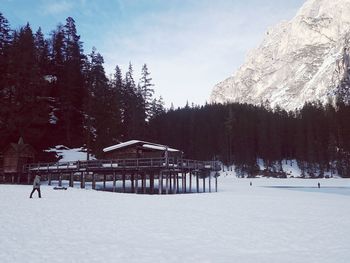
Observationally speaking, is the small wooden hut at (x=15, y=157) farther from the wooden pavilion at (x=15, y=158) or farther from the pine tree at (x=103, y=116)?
the pine tree at (x=103, y=116)

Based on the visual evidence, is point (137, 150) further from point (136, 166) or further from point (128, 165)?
point (136, 166)

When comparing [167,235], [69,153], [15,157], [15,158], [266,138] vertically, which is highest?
[266,138]

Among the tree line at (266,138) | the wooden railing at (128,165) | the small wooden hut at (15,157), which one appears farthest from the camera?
the tree line at (266,138)

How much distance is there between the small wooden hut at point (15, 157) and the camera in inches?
1884

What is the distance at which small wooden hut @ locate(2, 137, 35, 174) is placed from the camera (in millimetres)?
47844

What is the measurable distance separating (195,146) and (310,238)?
92173mm

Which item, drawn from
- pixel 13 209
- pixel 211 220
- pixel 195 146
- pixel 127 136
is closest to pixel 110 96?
pixel 127 136

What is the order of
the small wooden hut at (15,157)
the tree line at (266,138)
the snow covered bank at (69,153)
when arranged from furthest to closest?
the tree line at (266,138) → the snow covered bank at (69,153) → the small wooden hut at (15,157)

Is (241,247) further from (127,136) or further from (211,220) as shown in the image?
(127,136)

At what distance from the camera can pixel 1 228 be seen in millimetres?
15305

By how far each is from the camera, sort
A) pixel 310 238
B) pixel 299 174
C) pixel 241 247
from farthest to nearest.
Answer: pixel 299 174 → pixel 310 238 → pixel 241 247

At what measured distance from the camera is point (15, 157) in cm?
4794

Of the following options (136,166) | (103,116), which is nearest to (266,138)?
(103,116)

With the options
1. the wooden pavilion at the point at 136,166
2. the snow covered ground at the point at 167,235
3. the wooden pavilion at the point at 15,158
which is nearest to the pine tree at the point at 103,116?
the wooden pavilion at the point at 15,158
